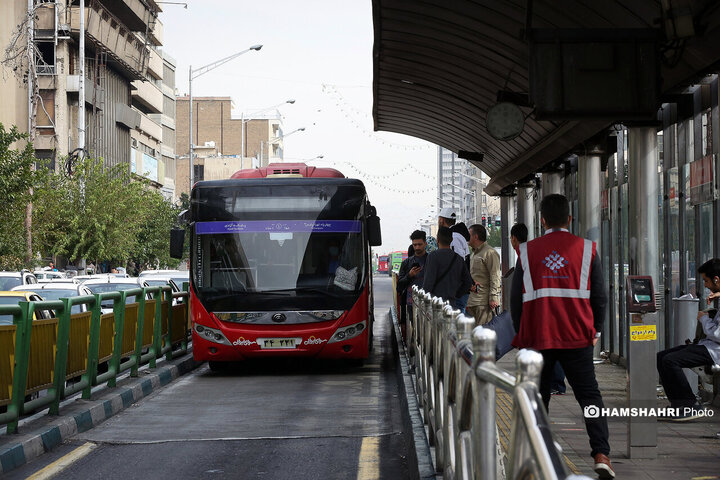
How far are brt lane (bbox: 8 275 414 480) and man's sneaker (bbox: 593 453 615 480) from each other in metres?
1.70

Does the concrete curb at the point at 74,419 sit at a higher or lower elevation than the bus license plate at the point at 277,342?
lower

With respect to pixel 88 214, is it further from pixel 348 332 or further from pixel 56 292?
pixel 348 332

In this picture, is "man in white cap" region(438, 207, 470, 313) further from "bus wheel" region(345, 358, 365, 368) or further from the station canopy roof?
"bus wheel" region(345, 358, 365, 368)

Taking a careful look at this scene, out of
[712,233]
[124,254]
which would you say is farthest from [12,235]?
[712,233]

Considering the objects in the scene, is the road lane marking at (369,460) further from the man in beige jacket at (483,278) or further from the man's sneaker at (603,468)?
the man in beige jacket at (483,278)

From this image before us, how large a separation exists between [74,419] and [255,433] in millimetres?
1677

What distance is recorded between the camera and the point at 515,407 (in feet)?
9.77

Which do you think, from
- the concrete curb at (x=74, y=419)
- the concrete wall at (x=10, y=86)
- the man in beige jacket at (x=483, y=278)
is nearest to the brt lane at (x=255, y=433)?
the concrete curb at (x=74, y=419)

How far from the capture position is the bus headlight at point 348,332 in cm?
1574

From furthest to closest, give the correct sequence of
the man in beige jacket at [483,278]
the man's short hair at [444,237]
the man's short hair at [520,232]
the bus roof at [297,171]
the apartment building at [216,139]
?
the apartment building at [216,139] → the bus roof at [297,171] → the man in beige jacket at [483,278] → the man's short hair at [444,237] → the man's short hair at [520,232]

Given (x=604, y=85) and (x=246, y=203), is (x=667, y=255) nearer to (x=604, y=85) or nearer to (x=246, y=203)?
(x=604, y=85)

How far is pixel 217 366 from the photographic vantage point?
17281mm

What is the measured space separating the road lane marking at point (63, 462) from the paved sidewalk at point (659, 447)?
12.2ft

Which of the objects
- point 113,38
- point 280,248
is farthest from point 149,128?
point 280,248
